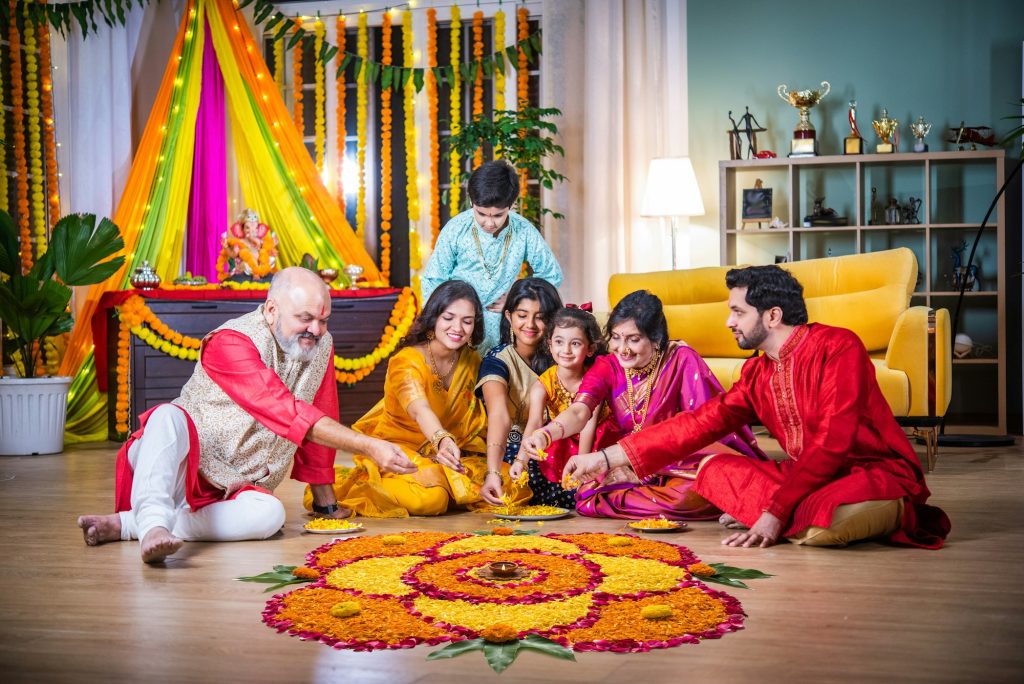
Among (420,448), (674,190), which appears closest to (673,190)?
(674,190)

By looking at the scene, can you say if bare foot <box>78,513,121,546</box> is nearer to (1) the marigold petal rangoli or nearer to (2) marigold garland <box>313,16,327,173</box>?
(1) the marigold petal rangoli

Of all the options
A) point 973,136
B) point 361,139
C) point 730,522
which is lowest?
point 730,522

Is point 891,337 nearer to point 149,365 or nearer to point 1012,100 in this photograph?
point 1012,100

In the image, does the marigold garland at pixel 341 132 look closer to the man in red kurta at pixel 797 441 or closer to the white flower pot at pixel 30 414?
the white flower pot at pixel 30 414

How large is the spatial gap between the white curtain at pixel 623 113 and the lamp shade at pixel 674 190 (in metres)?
0.42

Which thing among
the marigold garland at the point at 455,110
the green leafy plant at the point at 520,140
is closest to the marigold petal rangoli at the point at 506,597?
the green leafy plant at the point at 520,140

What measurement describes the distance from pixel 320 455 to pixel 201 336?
3.00m

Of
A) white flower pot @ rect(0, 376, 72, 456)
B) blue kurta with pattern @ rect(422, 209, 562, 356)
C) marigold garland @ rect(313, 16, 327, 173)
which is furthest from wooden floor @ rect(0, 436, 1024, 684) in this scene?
marigold garland @ rect(313, 16, 327, 173)

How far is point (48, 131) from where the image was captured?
662cm

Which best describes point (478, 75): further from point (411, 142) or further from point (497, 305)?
point (497, 305)

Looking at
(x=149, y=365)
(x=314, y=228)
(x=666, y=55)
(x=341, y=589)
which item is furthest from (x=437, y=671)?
(x=666, y=55)

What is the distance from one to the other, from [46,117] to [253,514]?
4.38 meters

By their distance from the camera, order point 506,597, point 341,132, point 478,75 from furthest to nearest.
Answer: point 341,132
point 478,75
point 506,597

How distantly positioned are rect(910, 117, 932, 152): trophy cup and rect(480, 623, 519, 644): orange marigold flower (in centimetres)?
530
